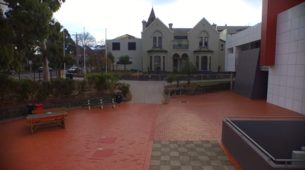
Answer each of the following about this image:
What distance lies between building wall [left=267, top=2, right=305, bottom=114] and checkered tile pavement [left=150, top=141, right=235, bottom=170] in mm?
9994

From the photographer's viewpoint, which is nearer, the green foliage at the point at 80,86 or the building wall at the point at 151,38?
the green foliage at the point at 80,86

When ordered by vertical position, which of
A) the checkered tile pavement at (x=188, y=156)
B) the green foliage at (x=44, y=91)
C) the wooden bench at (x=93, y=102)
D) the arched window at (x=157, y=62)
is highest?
the arched window at (x=157, y=62)

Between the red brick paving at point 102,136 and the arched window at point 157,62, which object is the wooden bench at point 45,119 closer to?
the red brick paving at point 102,136

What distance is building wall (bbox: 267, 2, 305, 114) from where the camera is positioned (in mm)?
14414

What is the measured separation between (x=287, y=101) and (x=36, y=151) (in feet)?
54.2

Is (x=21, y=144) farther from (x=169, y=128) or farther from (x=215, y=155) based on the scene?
(x=215, y=155)

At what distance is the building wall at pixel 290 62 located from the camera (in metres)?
14.4

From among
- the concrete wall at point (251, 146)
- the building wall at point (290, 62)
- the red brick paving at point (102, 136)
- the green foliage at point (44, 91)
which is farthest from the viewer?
the building wall at point (290, 62)

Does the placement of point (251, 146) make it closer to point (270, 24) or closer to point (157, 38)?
point (270, 24)

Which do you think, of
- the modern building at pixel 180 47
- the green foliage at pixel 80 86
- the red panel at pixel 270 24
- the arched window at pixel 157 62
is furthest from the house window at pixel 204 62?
the green foliage at pixel 80 86

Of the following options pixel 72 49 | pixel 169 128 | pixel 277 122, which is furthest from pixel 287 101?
pixel 72 49

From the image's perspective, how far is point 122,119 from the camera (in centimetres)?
1250

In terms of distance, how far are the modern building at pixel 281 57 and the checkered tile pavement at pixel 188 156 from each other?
10294 mm

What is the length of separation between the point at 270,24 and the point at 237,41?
991 centimetres
